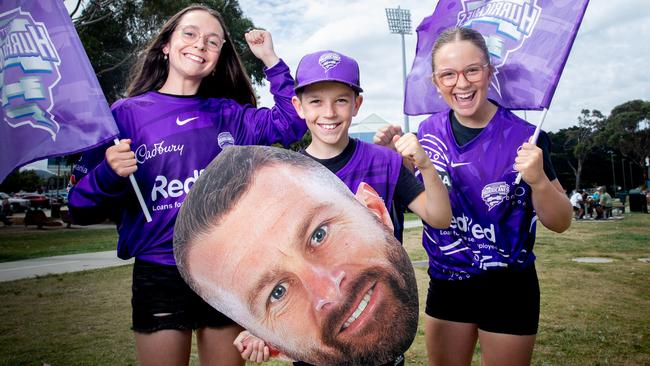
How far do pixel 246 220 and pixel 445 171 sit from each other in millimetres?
1109

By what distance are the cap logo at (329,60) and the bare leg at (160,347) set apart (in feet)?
4.26

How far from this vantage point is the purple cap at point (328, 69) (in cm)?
195

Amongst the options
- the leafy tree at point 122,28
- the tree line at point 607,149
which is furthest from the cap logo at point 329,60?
the tree line at point 607,149

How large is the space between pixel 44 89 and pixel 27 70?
11 centimetres

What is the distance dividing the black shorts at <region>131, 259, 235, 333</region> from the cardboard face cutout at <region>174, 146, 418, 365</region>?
0.86 feet

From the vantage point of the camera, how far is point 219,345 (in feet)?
7.05

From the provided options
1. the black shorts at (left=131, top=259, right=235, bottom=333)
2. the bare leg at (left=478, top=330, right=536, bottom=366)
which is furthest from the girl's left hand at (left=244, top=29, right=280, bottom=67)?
the bare leg at (left=478, top=330, right=536, bottom=366)

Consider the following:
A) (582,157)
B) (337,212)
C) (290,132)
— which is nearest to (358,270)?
(337,212)

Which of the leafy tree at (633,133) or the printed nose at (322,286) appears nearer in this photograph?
the printed nose at (322,286)

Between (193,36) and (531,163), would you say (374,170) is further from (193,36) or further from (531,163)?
(193,36)

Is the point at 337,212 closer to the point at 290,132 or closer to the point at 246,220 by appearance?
the point at 246,220

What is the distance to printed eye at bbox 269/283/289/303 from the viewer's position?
1.79 metres

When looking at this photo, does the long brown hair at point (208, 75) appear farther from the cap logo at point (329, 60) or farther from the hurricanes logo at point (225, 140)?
the cap logo at point (329, 60)

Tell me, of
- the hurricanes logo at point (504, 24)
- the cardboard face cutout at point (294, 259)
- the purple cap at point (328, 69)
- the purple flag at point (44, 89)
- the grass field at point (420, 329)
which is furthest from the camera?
the grass field at point (420, 329)
